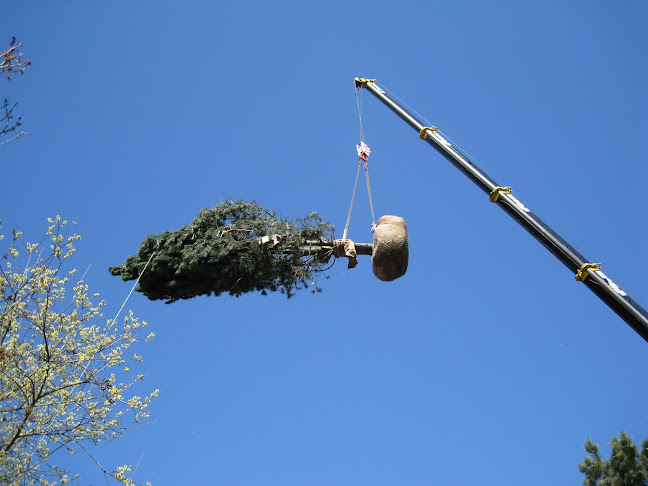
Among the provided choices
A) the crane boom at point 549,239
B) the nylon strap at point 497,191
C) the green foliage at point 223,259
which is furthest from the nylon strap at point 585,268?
the green foliage at point 223,259

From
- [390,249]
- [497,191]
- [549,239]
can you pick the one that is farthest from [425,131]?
[390,249]

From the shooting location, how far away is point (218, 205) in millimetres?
11031

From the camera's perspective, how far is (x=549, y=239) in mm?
11594

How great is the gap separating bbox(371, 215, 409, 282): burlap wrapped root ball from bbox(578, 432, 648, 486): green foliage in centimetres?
812

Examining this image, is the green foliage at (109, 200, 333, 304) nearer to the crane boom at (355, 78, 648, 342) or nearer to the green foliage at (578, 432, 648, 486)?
the crane boom at (355, 78, 648, 342)

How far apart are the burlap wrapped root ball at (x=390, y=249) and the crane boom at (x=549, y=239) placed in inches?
114

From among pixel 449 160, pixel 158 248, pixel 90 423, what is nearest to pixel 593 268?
pixel 449 160

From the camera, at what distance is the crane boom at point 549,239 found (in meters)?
10.1

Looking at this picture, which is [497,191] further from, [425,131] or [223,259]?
[223,259]

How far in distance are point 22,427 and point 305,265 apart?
4.73 meters

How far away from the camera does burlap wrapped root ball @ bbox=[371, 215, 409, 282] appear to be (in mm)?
10250

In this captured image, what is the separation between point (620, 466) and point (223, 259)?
34.9ft

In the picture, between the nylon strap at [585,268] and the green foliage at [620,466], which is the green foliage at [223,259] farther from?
the green foliage at [620,466]

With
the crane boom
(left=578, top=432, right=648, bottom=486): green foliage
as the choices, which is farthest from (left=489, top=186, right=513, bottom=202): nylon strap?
(left=578, top=432, right=648, bottom=486): green foliage
